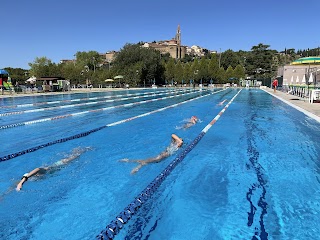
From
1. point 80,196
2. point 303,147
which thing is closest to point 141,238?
point 80,196

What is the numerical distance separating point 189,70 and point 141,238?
50.1m

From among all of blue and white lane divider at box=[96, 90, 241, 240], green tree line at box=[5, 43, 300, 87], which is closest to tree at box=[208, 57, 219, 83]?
green tree line at box=[5, 43, 300, 87]

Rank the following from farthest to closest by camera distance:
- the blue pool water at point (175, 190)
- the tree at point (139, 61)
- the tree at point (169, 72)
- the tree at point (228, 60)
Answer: the tree at point (228, 60), the tree at point (169, 72), the tree at point (139, 61), the blue pool water at point (175, 190)

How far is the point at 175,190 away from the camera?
4008 millimetres

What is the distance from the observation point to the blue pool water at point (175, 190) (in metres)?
2.99

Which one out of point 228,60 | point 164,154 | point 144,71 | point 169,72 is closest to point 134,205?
point 164,154

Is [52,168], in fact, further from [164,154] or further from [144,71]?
[144,71]

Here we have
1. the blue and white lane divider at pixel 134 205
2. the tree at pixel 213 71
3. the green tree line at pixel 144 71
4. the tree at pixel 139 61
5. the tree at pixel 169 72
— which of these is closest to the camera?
the blue and white lane divider at pixel 134 205

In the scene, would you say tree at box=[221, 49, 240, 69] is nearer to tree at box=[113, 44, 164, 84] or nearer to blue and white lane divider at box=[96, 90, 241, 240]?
tree at box=[113, 44, 164, 84]

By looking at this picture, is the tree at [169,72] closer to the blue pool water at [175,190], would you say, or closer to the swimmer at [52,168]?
the blue pool water at [175,190]

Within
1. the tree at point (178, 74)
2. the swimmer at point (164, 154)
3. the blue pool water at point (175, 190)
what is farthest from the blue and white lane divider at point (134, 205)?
the tree at point (178, 74)

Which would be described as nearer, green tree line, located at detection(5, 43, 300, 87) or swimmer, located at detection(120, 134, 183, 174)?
swimmer, located at detection(120, 134, 183, 174)

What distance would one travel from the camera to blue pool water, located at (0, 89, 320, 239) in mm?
2994

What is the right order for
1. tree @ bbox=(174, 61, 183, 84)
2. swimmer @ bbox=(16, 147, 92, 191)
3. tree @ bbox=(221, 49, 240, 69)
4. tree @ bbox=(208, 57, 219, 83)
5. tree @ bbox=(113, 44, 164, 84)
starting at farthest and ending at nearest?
tree @ bbox=(221, 49, 240, 69) → tree @ bbox=(208, 57, 219, 83) → tree @ bbox=(174, 61, 183, 84) → tree @ bbox=(113, 44, 164, 84) → swimmer @ bbox=(16, 147, 92, 191)
